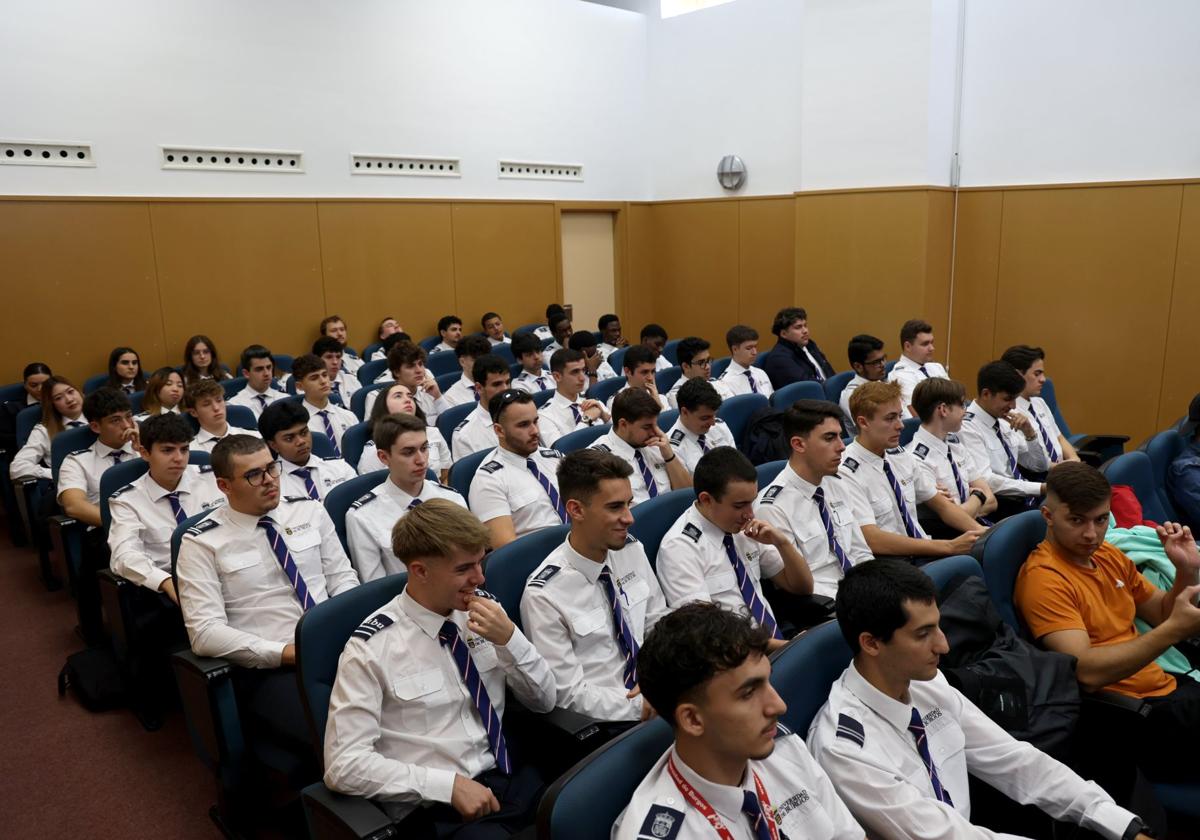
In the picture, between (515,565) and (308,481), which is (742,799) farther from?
(308,481)

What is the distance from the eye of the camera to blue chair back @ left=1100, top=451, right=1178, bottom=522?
3.52 meters

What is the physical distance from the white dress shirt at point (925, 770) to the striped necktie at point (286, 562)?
5.78 ft

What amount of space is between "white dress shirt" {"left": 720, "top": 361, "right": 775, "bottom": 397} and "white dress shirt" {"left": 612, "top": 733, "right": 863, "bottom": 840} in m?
4.51

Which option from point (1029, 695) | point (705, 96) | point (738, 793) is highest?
point (705, 96)

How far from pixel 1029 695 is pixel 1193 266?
6070 mm

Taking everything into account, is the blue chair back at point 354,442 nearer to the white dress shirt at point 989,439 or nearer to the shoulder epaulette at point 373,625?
the shoulder epaulette at point 373,625

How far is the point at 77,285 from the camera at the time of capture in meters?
6.72

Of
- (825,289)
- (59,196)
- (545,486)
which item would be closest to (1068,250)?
(825,289)

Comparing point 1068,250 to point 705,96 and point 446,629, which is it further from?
point 446,629

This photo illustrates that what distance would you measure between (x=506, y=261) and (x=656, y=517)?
6.87 metres

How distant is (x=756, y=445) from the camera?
14.7ft

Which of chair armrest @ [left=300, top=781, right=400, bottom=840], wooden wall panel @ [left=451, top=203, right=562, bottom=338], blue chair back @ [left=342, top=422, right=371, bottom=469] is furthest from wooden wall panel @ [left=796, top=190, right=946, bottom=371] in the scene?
chair armrest @ [left=300, top=781, right=400, bottom=840]

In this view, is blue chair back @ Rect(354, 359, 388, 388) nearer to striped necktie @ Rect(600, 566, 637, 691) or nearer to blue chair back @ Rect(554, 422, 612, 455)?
blue chair back @ Rect(554, 422, 612, 455)

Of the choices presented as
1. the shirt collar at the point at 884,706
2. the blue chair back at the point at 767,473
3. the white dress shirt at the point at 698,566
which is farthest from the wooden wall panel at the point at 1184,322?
the shirt collar at the point at 884,706
